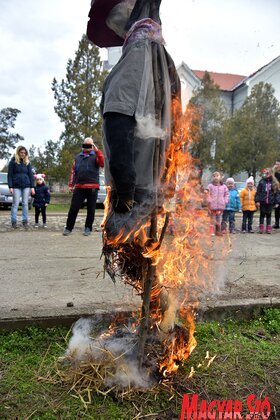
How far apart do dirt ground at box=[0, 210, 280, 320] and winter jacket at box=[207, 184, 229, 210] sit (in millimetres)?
2339

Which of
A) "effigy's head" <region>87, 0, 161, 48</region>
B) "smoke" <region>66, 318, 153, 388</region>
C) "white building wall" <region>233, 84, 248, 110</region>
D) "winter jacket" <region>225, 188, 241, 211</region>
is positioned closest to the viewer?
→ "effigy's head" <region>87, 0, 161, 48</region>

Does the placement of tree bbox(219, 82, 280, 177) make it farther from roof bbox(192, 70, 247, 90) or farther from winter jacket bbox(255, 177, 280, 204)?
winter jacket bbox(255, 177, 280, 204)

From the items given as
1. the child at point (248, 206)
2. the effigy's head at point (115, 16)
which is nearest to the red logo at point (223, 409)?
the effigy's head at point (115, 16)

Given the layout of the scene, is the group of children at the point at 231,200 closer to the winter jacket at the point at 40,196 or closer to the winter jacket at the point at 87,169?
the winter jacket at the point at 40,196

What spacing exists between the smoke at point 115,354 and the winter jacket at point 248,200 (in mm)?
9283

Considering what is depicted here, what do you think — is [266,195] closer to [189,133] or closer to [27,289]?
[27,289]

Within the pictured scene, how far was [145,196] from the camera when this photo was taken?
222 centimetres

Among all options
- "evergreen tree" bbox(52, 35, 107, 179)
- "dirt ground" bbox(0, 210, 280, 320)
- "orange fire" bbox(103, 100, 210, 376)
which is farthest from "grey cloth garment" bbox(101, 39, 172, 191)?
"evergreen tree" bbox(52, 35, 107, 179)

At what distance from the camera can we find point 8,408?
2199mm

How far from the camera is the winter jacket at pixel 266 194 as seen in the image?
11422 millimetres

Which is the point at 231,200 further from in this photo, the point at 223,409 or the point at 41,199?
the point at 223,409

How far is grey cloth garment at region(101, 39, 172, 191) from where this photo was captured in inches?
79.8

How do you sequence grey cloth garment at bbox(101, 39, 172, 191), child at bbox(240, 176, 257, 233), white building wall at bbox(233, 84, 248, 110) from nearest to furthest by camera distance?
1. grey cloth garment at bbox(101, 39, 172, 191)
2. child at bbox(240, 176, 257, 233)
3. white building wall at bbox(233, 84, 248, 110)

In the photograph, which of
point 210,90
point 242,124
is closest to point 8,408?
point 210,90
